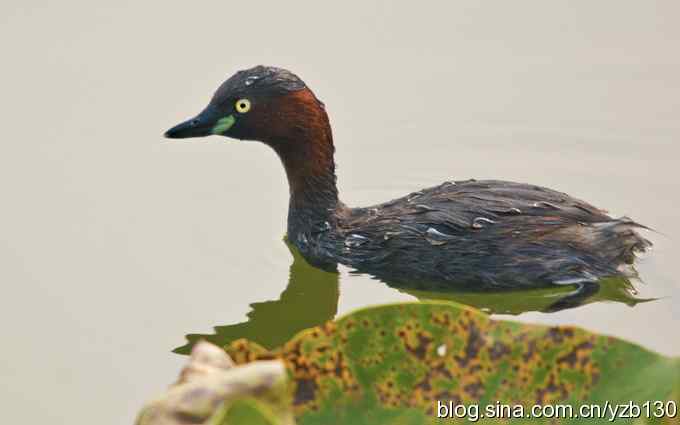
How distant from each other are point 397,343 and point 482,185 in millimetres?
3240

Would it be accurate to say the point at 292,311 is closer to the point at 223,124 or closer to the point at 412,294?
the point at 412,294

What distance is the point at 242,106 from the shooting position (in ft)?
21.9

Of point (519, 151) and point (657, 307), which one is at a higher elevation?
point (519, 151)

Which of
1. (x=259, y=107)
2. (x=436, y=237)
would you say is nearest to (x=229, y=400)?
(x=436, y=237)

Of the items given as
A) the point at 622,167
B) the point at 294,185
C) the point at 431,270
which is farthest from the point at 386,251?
the point at 622,167

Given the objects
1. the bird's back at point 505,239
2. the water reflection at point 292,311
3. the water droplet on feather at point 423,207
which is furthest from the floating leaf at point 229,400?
the water droplet on feather at point 423,207

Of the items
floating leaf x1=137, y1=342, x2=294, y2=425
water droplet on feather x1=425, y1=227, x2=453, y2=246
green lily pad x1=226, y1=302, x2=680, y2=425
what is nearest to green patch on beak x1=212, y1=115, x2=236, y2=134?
water droplet on feather x1=425, y1=227, x2=453, y2=246

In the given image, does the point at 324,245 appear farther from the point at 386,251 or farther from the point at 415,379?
the point at 415,379

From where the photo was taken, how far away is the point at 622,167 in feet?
24.5

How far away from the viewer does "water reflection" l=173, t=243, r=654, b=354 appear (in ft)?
20.3

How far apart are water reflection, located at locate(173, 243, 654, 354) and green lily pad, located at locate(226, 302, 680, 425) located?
8.96 feet

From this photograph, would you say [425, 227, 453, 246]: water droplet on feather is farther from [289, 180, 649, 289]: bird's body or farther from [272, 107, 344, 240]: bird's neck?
[272, 107, 344, 240]: bird's neck

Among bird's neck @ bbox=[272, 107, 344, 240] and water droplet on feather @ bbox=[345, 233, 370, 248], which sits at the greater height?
bird's neck @ bbox=[272, 107, 344, 240]

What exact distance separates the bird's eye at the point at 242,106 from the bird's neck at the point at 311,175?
273 millimetres
